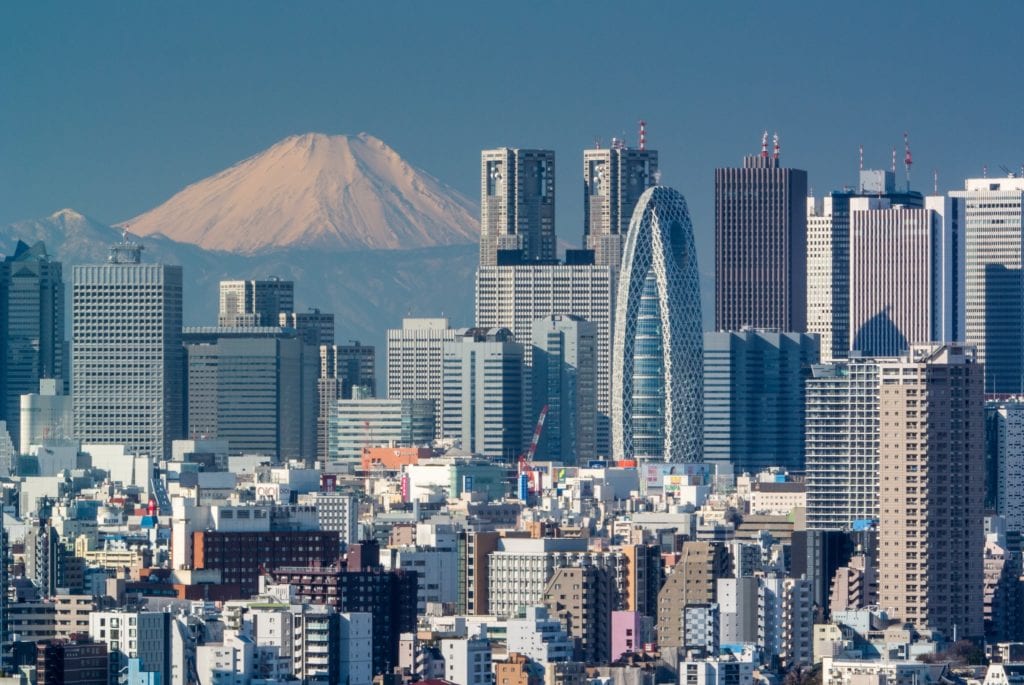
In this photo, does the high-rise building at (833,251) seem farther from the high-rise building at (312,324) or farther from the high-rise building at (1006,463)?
the high-rise building at (1006,463)

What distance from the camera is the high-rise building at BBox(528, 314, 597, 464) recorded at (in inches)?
→ 7111

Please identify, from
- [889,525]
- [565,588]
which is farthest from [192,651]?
[889,525]

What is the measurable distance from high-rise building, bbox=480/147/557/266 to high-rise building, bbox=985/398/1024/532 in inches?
2597

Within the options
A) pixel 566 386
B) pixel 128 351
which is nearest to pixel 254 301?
pixel 128 351

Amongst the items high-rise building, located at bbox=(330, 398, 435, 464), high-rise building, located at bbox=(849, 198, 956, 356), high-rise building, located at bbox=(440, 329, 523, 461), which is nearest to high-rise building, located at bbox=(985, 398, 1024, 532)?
high-rise building, located at bbox=(849, 198, 956, 356)

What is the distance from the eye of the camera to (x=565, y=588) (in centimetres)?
9469

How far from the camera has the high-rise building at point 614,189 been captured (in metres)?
194

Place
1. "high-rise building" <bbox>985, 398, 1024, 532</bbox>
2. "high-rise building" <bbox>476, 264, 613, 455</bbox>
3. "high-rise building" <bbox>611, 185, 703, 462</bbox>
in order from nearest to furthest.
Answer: "high-rise building" <bbox>985, 398, 1024, 532</bbox> < "high-rise building" <bbox>611, 185, 703, 462</bbox> < "high-rise building" <bbox>476, 264, 613, 455</bbox>

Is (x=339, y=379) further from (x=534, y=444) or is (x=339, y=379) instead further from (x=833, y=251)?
(x=833, y=251)

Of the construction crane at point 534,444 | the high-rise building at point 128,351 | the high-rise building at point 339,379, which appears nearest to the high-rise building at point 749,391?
the construction crane at point 534,444

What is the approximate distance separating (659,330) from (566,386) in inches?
511

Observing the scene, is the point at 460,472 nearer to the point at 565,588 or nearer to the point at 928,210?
the point at 928,210

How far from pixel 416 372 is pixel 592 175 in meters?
14.4

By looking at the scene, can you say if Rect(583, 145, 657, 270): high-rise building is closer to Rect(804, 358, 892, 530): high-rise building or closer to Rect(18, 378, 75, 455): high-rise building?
Rect(18, 378, 75, 455): high-rise building
